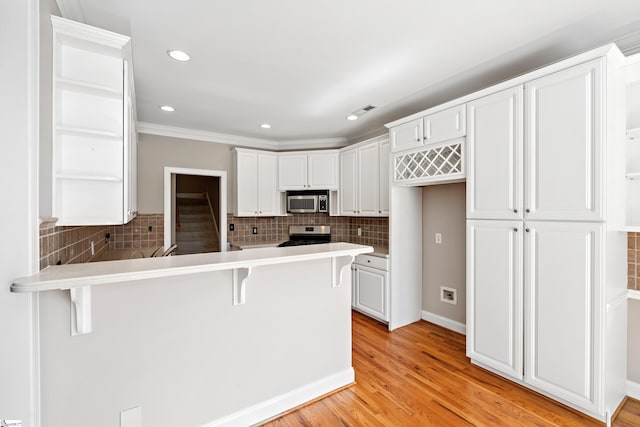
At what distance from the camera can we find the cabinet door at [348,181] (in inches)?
164

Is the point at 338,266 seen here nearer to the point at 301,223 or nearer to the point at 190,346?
the point at 190,346

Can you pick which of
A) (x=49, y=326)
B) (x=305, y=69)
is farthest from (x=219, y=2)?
(x=49, y=326)

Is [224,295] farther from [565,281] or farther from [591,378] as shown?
[591,378]

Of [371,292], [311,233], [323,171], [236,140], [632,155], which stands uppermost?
[236,140]

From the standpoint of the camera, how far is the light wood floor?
1.92 meters

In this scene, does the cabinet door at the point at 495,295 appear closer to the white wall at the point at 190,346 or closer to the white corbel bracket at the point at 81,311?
the white wall at the point at 190,346

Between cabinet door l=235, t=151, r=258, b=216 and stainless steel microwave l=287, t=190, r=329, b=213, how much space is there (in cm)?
57

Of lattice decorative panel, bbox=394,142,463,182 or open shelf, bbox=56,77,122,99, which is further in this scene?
lattice decorative panel, bbox=394,142,463,182

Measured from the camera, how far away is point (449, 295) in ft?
11.3

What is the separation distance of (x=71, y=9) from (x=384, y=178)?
10.1 feet

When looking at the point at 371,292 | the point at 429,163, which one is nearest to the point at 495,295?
the point at 429,163

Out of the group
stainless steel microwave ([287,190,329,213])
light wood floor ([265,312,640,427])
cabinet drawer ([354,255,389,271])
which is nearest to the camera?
light wood floor ([265,312,640,427])

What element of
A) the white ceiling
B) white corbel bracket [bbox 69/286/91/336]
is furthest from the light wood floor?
the white ceiling

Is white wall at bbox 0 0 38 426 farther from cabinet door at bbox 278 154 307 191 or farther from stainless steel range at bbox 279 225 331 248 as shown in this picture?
stainless steel range at bbox 279 225 331 248
